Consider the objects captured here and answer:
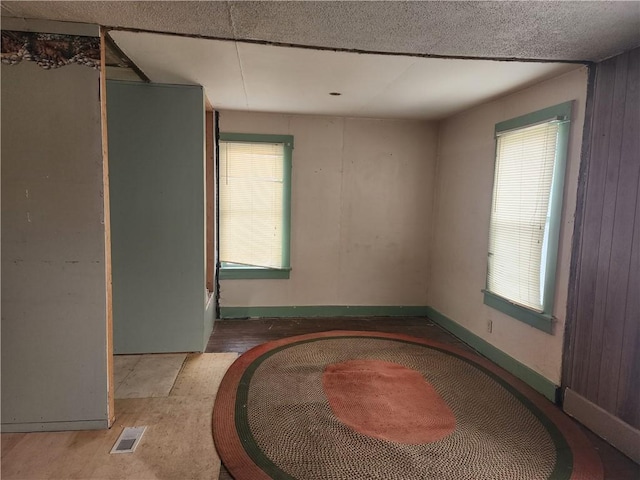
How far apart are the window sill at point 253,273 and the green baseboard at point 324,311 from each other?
15.1 inches

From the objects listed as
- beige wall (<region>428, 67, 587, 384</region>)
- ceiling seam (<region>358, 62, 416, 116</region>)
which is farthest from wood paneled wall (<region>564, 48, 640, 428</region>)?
ceiling seam (<region>358, 62, 416, 116</region>)

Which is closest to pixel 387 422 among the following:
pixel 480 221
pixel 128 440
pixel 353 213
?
Answer: pixel 128 440

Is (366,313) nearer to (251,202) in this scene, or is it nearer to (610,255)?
(251,202)

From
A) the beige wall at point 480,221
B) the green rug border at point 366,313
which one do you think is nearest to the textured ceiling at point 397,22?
the beige wall at point 480,221

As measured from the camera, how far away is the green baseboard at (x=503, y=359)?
274 cm

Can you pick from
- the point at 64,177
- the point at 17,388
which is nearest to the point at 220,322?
the point at 17,388

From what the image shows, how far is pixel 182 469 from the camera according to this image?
1.93 metres

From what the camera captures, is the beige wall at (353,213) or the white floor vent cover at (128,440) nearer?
the white floor vent cover at (128,440)

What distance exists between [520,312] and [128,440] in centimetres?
302

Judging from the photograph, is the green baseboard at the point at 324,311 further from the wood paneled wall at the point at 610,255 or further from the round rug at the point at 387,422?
the wood paneled wall at the point at 610,255

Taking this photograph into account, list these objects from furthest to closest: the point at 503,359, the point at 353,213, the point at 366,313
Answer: the point at 366,313 < the point at 353,213 < the point at 503,359

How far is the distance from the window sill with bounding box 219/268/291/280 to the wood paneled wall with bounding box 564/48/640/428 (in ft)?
9.59

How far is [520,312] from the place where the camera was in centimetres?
303

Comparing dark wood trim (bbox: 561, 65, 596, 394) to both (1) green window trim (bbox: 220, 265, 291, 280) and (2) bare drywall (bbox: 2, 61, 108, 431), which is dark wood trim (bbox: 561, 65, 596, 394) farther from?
(2) bare drywall (bbox: 2, 61, 108, 431)
